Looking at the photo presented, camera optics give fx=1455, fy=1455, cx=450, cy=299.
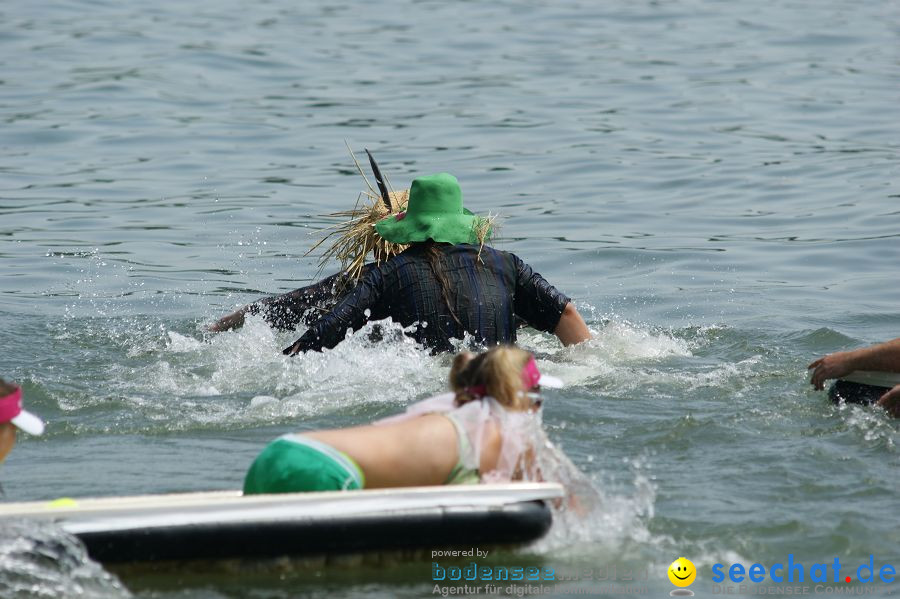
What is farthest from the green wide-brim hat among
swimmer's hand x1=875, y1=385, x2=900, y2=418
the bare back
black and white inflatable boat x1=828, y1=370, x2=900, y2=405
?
the bare back

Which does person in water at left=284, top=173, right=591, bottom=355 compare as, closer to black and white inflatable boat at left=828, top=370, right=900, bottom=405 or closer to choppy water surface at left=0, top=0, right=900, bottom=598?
choppy water surface at left=0, top=0, right=900, bottom=598

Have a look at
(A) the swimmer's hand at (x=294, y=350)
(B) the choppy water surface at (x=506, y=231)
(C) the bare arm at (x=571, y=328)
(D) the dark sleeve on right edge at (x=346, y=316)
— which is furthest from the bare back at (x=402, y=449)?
(C) the bare arm at (x=571, y=328)

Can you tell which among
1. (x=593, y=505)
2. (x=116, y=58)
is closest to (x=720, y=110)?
(x=116, y=58)

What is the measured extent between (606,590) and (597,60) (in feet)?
54.9

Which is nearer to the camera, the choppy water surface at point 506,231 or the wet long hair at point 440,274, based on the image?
the choppy water surface at point 506,231

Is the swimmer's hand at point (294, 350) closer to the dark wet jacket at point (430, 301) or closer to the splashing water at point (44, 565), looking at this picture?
the dark wet jacket at point (430, 301)

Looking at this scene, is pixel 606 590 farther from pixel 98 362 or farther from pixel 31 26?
pixel 31 26

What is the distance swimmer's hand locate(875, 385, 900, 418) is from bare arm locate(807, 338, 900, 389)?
0.12 metres

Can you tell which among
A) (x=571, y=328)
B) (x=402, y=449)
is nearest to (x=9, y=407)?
(x=402, y=449)

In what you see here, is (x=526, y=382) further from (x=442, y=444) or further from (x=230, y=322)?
(x=230, y=322)

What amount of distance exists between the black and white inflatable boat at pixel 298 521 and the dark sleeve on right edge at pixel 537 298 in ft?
8.81

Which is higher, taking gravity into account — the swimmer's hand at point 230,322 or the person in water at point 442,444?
the person in water at point 442,444

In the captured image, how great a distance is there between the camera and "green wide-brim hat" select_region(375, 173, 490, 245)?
7.31 metres

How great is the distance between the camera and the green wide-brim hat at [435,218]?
24.0ft
